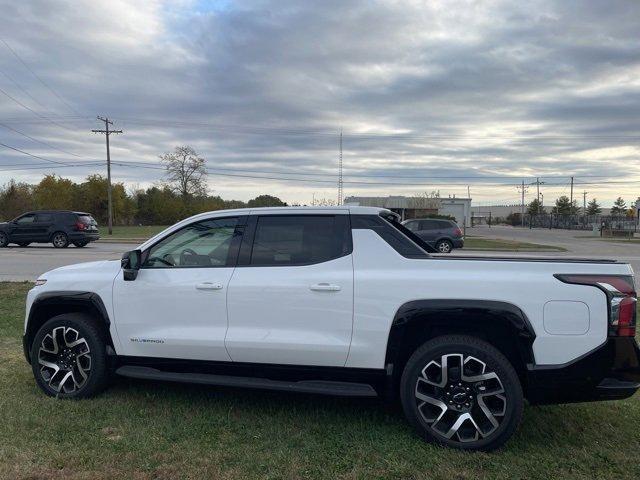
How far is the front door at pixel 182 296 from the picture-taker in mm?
4234

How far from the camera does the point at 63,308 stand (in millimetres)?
4852

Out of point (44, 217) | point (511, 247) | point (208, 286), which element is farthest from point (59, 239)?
point (511, 247)

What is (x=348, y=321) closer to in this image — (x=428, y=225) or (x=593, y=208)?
(x=428, y=225)

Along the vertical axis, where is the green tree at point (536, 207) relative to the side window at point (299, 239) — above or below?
above

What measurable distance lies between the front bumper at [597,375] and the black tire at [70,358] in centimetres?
348

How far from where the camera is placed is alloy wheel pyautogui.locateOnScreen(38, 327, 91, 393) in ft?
15.2

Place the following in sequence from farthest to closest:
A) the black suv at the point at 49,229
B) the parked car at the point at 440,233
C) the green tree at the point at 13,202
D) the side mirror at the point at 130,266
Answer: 1. the green tree at the point at 13,202
2. the black suv at the point at 49,229
3. the parked car at the point at 440,233
4. the side mirror at the point at 130,266

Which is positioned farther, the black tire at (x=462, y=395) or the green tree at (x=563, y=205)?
the green tree at (x=563, y=205)

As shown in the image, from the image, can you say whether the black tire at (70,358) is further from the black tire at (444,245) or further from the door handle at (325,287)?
the black tire at (444,245)

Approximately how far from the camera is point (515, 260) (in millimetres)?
3988

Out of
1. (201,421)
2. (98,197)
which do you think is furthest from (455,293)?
(98,197)

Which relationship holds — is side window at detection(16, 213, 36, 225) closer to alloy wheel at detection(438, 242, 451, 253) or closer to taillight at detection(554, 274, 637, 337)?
alloy wheel at detection(438, 242, 451, 253)

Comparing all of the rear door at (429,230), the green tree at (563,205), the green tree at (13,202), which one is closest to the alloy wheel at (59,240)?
the rear door at (429,230)

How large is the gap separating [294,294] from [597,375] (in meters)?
2.16
